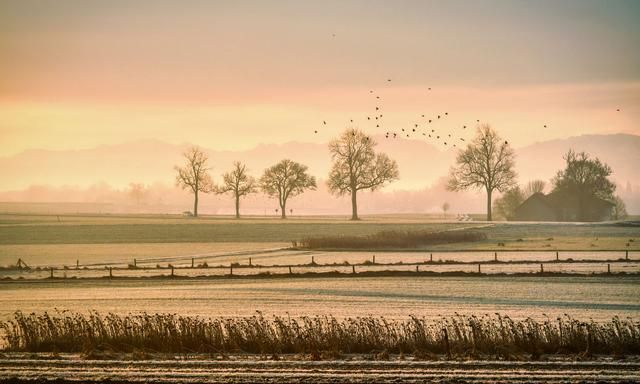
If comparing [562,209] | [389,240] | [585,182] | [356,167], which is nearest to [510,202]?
[562,209]

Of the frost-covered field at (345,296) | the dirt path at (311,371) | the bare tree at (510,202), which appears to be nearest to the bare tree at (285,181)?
the bare tree at (510,202)

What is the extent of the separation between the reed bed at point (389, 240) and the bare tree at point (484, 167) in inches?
1640

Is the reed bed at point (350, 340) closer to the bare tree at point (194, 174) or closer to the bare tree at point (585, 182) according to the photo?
the bare tree at point (585, 182)

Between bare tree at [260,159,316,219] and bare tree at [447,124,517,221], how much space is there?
26.3m

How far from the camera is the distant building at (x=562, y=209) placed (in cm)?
13500

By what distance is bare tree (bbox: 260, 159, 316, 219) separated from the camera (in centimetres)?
14612

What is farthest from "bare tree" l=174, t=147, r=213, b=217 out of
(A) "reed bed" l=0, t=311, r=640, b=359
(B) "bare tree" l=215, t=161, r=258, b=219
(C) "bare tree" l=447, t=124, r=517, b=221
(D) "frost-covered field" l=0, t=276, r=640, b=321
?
(A) "reed bed" l=0, t=311, r=640, b=359

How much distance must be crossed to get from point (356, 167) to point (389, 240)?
167 feet

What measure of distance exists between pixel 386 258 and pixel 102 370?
47.0m

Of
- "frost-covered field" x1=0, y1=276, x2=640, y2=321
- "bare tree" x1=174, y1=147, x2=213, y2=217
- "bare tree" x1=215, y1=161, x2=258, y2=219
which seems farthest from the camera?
"bare tree" x1=174, y1=147, x2=213, y2=217

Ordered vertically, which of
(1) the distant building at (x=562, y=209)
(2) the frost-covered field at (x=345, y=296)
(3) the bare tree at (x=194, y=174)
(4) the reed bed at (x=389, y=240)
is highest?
(3) the bare tree at (x=194, y=174)

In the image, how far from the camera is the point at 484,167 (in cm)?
13362

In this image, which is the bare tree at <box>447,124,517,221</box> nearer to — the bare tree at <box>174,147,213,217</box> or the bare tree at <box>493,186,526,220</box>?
the bare tree at <box>493,186,526,220</box>

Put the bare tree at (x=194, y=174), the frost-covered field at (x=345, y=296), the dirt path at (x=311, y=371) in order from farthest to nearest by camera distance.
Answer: the bare tree at (x=194, y=174) → the frost-covered field at (x=345, y=296) → the dirt path at (x=311, y=371)
